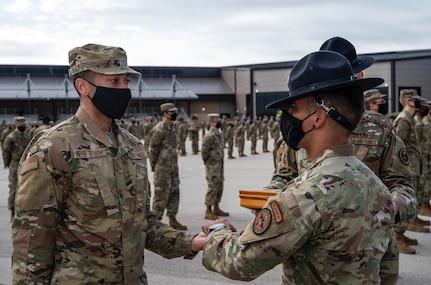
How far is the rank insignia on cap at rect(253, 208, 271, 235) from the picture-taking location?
66.1 inches

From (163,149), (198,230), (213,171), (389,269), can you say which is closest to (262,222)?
(389,269)

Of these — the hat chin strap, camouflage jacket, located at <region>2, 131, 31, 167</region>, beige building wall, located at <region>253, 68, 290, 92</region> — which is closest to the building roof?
beige building wall, located at <region>253, 68, 290, 92</region>

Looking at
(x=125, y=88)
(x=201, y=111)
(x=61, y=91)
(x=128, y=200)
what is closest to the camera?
(x=128, y=200)

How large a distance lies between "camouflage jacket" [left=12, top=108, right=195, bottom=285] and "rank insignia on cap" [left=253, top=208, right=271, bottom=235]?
2.88 feet

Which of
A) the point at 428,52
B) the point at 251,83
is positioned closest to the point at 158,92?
the point at 251,83

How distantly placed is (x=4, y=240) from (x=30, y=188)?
5327mm

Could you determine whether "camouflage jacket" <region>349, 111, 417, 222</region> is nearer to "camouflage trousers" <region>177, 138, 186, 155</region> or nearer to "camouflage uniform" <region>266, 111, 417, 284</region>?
"camouflage uniform" <region>266, 111, 417, 284</region>

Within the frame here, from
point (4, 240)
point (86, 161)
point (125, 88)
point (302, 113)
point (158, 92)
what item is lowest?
point (4, 240)

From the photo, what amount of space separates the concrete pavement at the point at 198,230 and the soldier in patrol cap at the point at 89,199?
268 centimetres

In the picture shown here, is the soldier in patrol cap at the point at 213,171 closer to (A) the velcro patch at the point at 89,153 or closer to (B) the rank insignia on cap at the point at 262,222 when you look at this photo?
(A) the velcro patch at the point at 89,153

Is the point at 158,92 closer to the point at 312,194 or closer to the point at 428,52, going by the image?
the point at 428,52

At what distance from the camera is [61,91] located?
46469 mm

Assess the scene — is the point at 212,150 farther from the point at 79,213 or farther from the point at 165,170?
the point at 79,213

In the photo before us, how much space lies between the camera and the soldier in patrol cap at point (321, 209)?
166 cm
